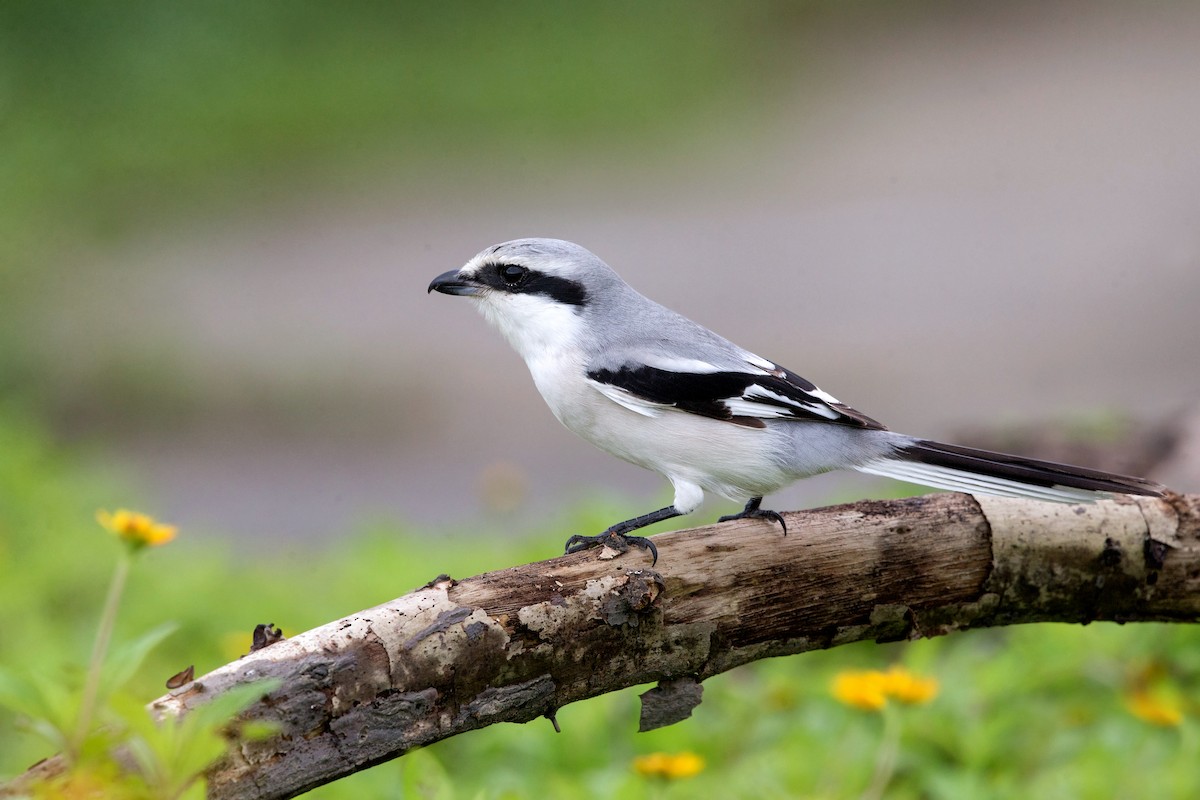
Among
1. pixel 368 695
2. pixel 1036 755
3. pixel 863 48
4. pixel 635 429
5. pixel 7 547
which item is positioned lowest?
pixel 1036 755

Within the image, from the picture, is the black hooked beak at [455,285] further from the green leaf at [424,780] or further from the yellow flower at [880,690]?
the yellow flower at [880,690]

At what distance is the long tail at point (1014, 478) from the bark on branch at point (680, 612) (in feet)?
0.23

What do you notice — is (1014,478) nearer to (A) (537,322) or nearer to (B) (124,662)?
(A) (537,322)

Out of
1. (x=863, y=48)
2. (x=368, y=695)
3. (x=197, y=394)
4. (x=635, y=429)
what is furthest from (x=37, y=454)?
(x=863, y=48)

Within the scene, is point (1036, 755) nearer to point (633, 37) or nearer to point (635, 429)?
point (635, 429)

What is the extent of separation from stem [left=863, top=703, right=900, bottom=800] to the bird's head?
5.29 feet

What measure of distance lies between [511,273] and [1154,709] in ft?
8.69

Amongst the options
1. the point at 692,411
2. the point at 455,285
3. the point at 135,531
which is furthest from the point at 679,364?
the point at 135,531

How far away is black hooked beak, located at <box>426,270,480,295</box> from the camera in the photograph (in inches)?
164

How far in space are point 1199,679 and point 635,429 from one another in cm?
263

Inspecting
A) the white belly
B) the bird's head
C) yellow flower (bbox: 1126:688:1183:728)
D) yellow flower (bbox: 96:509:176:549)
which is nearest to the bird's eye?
the bird's head

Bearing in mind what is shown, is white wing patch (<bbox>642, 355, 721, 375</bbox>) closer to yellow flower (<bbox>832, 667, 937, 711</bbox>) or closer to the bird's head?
the bird's head

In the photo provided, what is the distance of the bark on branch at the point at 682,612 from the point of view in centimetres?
261

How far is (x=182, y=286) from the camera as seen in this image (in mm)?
11172
